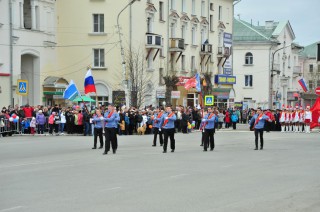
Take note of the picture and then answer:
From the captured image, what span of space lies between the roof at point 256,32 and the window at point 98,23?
112ft

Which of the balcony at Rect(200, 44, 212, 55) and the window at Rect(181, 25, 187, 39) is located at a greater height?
the window at Rect(181, 25, 187, 39)

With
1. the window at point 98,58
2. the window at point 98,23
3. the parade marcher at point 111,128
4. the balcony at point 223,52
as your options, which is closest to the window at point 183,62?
the balcony at point 223,52

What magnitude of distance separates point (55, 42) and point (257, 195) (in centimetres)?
4335

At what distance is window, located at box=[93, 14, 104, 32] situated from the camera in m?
A: 54.8

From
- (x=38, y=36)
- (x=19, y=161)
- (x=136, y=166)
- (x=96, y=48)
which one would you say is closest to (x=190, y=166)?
(x=136, y=166)

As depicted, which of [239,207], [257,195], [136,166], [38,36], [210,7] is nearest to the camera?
[239,207]

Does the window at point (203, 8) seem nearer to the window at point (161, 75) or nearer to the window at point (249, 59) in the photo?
the window at point (161, 75)

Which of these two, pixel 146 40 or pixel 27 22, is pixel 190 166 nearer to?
pixel 27 22

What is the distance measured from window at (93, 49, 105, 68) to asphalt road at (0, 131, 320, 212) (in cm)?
3158

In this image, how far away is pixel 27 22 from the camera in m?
50.3

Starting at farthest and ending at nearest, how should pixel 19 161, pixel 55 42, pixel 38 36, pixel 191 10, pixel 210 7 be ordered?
pixel 210 7 → pixel 191 10 → pixel 55 42 → pixel 38 36 → pixel 19 161

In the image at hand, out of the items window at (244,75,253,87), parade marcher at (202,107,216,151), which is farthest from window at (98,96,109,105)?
window at (244,75,253,87)

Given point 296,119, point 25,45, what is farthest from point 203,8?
point 25,45

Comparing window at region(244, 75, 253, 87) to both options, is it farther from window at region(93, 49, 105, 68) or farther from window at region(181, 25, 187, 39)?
window at region(93, 49, 105, 68)
